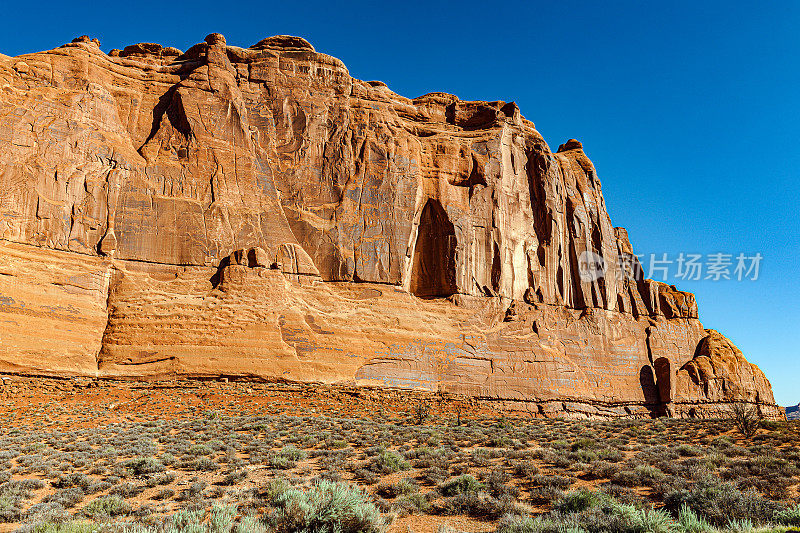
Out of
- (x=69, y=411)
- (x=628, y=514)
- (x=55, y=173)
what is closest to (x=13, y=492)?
(x=628, y=514)

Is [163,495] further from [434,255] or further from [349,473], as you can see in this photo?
[434,255]

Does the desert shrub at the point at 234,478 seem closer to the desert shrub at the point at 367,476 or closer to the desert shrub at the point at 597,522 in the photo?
the desert shrub at the point at 367,476

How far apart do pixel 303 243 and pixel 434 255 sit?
31.0ft

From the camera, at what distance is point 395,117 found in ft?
129

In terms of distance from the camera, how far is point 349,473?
514 inches

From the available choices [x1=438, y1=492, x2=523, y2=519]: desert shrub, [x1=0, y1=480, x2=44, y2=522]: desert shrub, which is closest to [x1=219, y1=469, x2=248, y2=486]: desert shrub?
[x1=0, y1=480, x2=44, y2=522]: desert shrub

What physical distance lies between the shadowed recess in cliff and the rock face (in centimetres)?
15

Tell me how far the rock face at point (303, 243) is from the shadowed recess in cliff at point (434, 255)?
0.15m

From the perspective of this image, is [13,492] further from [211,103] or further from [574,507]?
[211,103]

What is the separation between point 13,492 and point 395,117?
33.1m

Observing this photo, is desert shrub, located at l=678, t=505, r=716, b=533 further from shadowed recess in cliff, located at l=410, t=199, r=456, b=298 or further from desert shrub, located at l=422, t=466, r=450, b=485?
shadowed recess in cliff, located at l=410, t=199, r=456, b=298

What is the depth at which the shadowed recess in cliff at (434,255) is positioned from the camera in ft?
123

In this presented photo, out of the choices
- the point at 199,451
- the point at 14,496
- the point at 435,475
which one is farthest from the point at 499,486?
the point at 14,496

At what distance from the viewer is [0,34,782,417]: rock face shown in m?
27.6
